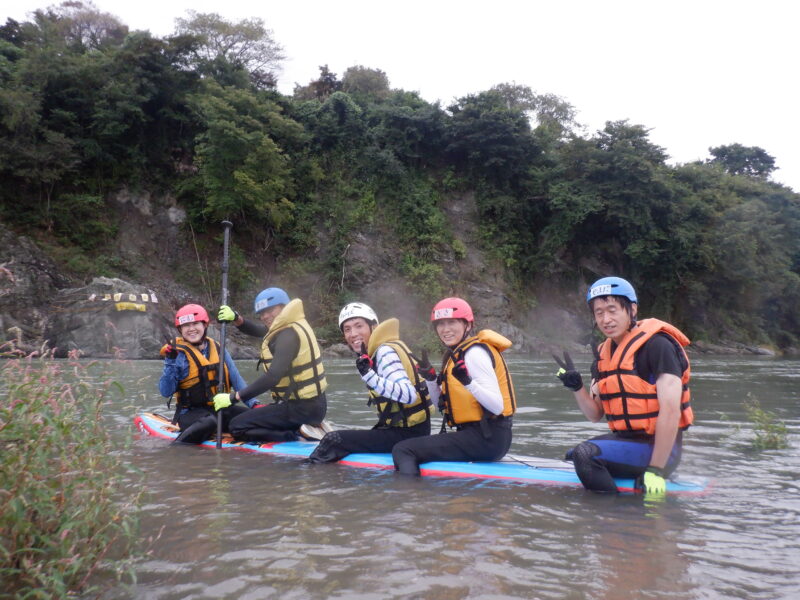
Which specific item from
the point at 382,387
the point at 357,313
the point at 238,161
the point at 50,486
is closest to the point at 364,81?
the point at 238,161

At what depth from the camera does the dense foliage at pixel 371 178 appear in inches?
950

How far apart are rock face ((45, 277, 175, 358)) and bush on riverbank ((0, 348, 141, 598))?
54.5 ft

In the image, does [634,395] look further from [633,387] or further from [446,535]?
[446,535]

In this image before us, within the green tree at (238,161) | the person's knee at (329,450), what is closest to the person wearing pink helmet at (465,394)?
the person's knee at (329,450)

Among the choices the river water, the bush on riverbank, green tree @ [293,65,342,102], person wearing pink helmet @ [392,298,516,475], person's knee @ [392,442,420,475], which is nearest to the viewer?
the bush on riverbank

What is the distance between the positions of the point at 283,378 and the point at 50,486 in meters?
3.60

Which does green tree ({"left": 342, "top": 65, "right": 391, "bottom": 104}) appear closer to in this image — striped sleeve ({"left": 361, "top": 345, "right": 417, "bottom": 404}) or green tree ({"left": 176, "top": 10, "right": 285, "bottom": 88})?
green tree ({"left": 176, "top": 10, "right": 285, "bottom": 88})

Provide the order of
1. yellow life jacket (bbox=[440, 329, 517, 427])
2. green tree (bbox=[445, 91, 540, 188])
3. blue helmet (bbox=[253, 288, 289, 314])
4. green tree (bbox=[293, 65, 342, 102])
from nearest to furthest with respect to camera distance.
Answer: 1. yellow life jacket (bbox=[440, 329, 517, 427])
2. blue helmet (bbox=[253, 288, 289, 314])
3. green tree (bbox=[445, 91, 540, 188])
4. green tree (bbox=[293, 65, 342, 102])

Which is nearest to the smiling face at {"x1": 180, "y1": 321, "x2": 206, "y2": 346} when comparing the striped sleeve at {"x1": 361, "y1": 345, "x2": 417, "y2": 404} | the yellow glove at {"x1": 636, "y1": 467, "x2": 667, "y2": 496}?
the striped sleeve at {"x1": 361, "y1": 345, "x2": 417, "y2": 404}

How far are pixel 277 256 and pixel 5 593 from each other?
25.3m

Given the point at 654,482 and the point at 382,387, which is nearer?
the point at 654,482

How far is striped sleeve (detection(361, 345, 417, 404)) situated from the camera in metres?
4.68

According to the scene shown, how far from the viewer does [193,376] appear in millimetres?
6391

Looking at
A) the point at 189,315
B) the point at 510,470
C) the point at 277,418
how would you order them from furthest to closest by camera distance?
the point at 189,315, the point at 277,418, the point at 510,470
